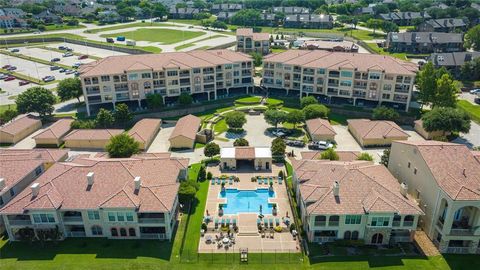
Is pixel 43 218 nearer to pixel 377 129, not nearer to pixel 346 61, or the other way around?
pixel 377 129

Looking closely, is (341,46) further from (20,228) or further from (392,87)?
(20,228)

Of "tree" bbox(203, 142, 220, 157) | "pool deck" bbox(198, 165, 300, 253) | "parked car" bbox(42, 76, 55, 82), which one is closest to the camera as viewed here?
"pool deck" bbox(198, 165, 300, 253)

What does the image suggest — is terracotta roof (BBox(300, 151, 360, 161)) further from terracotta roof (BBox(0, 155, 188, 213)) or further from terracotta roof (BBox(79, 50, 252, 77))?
terracotta roof (BBox(79, 50, 252, 77))

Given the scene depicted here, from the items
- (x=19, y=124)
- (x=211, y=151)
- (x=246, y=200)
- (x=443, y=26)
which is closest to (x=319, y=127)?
(x=211, y=151)

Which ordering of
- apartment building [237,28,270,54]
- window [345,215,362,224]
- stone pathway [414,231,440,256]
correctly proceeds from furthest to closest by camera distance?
apartment building [237,28,270,54], window [345,215,362,224], stone pathway [414,231,440,256]

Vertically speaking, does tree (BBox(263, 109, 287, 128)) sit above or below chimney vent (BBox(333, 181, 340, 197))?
below

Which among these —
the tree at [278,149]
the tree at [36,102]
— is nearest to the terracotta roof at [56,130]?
the tree at [36,102]

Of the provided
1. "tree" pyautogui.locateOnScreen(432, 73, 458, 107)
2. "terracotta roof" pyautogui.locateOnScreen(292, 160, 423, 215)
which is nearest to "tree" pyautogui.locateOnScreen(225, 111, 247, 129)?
"terracotta roof" pyautogui.locateOnScreen(292, 160, 423, 215)
